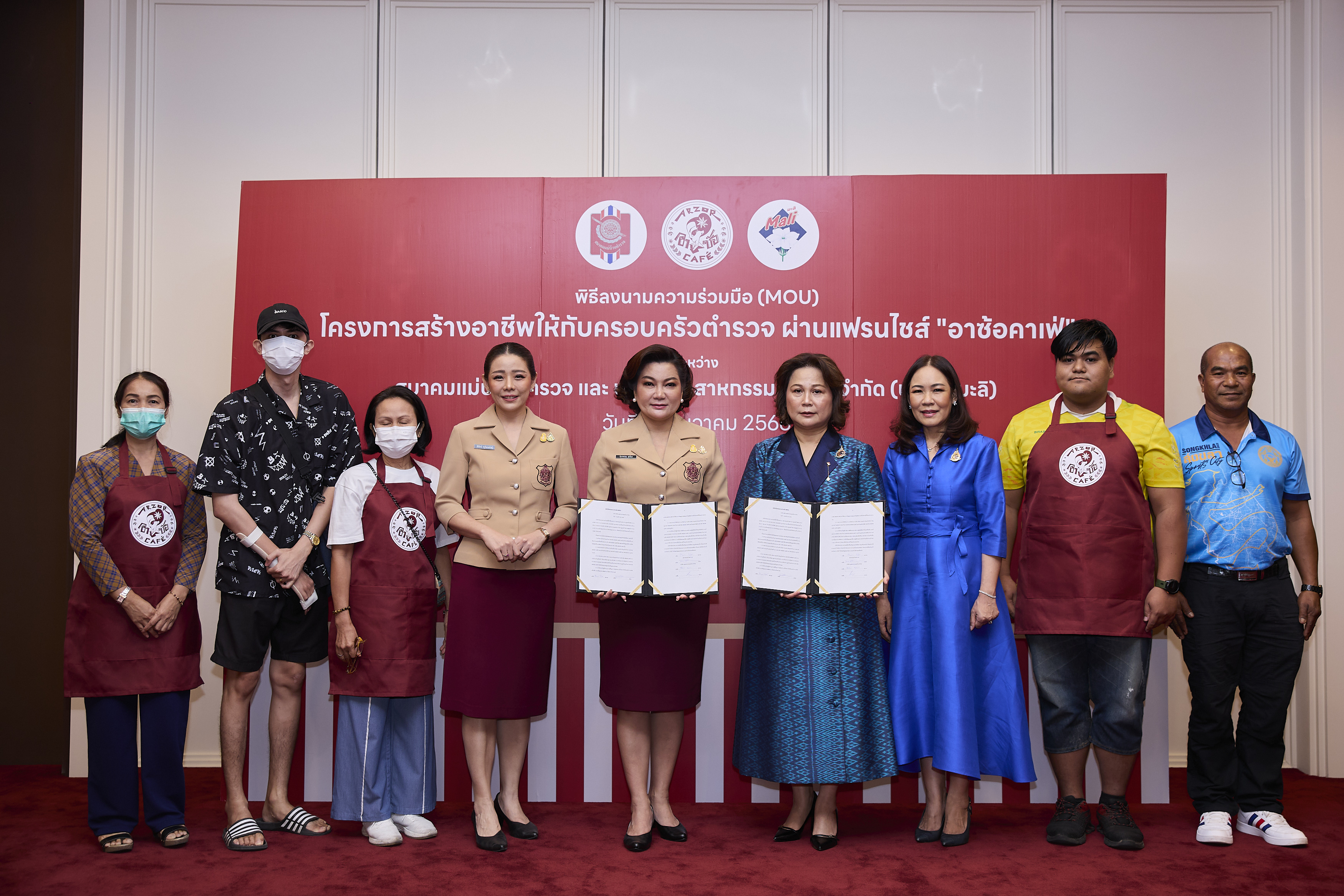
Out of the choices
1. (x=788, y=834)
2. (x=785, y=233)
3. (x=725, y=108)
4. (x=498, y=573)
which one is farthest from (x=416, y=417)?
(x=725, y=108)

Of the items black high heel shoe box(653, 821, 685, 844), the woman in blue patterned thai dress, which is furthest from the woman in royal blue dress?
black high heel shoe box(653, 821, 685, 844)

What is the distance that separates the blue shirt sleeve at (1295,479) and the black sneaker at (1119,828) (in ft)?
4.55

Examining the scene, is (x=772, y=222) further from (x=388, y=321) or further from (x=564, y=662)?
(x=564, y=662)

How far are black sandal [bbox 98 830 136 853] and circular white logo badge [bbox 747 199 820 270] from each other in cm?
339

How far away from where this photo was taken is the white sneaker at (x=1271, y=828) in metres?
3.11

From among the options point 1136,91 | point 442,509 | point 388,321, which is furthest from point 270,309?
point 1136,91

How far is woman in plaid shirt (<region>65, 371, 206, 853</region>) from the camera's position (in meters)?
3.03

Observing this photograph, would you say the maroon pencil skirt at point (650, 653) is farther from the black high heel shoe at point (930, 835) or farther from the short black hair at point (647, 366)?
the black high heel shoe at point (930, 835)

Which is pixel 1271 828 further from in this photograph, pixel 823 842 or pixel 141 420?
pixel 141 420

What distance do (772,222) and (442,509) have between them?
193cm

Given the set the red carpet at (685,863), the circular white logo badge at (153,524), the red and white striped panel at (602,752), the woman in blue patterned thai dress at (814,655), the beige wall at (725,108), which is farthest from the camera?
the beige wall at (725,108)

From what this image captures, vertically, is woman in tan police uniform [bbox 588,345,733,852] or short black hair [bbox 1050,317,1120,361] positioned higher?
short black hair [bbox 1050,317,1120,361]

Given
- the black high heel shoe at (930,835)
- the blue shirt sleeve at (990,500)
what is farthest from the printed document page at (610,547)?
the black high heel shoe at (930,835)

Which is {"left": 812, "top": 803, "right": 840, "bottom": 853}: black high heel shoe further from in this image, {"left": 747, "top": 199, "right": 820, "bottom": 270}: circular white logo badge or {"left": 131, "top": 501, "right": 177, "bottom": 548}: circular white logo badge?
{"left": 131, "top": 501, "right": 177, "bottom": 548}: circular white logo badge
